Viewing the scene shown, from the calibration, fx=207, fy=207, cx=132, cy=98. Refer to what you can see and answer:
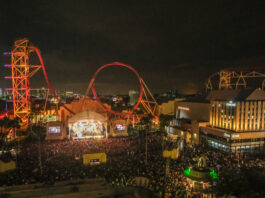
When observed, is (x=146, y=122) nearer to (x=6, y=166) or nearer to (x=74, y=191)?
(x=6, y=166)

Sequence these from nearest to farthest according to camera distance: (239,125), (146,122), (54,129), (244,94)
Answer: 1. (239,125)
2. (54,129)
3. (146,122)
4. (244,94)

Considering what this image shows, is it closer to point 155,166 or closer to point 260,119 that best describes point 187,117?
point 260,119

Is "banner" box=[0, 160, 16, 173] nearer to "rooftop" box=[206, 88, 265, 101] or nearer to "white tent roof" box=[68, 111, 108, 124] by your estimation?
"white tent roof" box=[68, 111, 108, 124]

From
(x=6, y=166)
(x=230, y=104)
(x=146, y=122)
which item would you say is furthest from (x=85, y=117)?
(x=230, y=104)

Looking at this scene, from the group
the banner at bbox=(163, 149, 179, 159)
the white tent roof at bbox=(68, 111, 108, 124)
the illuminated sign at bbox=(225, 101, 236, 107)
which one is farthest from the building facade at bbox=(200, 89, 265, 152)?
the white tent roof at bbox=(68, 111, 108, 124)

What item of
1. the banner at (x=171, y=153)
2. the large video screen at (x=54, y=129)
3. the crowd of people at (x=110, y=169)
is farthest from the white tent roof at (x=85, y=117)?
the banner at (x=171, y=153)

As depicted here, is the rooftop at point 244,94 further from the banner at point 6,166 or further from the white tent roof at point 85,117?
the banner at point 6,166

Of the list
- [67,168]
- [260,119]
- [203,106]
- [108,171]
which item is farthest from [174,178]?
[203,106]
